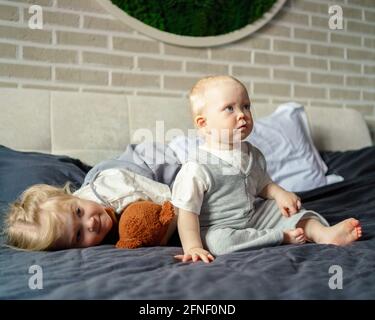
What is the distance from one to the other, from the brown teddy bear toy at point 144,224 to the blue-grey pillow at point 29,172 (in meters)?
0.39

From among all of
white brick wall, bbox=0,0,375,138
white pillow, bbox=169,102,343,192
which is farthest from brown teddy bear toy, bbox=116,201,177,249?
white brick wall, bbox=0,0,375,138

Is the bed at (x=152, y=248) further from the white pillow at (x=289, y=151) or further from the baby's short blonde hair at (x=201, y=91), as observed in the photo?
the baby's short blonde hair at (x=201, y=91)

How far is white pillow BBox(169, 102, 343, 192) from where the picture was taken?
171cm

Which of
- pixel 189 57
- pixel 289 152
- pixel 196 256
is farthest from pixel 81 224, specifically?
pixel 189 57

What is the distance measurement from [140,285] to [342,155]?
146cm

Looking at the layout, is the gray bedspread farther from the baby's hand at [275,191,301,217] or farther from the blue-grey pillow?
the blue-grey pillow

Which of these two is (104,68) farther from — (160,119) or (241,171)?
(241,171)

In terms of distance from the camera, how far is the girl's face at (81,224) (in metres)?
0.93

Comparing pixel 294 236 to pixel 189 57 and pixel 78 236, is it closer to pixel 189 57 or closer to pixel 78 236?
pixel 78 236

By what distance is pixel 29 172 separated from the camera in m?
1.28

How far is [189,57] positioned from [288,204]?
3.98 feet

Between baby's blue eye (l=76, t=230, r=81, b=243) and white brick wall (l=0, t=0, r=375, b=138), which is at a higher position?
white brick wall (l=0, t=0, r=375, b=138)

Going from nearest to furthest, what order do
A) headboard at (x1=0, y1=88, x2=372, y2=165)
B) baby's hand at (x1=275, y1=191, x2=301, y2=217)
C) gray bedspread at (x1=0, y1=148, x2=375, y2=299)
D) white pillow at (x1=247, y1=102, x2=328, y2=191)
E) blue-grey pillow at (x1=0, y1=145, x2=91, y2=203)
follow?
gray bedspread at (x1=0, y1=148, x2=375, y2=299) → baby's hand at (x1=275, y1=191, x2=301, y2=217) → blue-grey pillow at (x1=0, y1=145, x2=91, y2=203) → headboard at (x1=0, y1=88, x2=372, y2=165) → white pillow at (x1=247, y1=102, x2=328, y2=191)

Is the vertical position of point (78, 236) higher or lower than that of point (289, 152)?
lower
